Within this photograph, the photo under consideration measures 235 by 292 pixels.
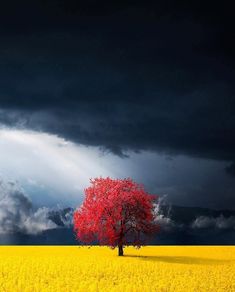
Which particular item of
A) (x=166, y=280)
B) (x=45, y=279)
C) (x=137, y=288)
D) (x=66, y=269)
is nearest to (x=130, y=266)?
(x=66, y=269)

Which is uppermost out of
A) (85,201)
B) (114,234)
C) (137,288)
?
(85,201)

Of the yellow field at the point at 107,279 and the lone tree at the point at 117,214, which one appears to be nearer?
the yellow field at the point at 107,279

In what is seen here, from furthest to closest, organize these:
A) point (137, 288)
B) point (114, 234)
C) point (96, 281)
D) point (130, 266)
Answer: point (114, 234), point (130, 266), point (96, 281), point (137, 288)

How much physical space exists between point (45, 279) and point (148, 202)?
106 feet

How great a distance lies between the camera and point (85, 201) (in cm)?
7194

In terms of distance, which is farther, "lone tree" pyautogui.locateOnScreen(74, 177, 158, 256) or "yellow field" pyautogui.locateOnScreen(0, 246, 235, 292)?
"lone tree" pyautogui.locateOnScreen(74, 177, 158, 256)

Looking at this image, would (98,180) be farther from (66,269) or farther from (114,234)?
(66,269)

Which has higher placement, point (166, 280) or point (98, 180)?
point (98, 180)

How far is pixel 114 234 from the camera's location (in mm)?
69688

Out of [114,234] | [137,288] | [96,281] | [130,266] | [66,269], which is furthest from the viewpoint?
[114,234]

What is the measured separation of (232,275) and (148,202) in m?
23.1

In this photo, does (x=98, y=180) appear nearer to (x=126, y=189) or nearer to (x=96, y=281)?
(x=126, y=189)

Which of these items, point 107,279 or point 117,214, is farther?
point 117,214

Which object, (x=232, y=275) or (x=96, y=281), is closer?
(x=96, y=281)
